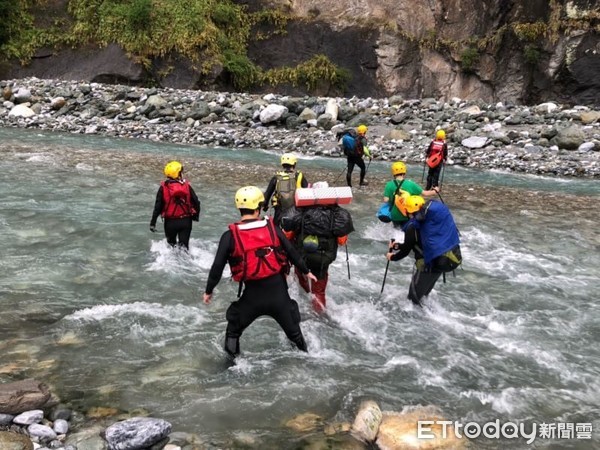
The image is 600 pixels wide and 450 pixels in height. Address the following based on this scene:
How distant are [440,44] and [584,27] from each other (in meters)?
9.03

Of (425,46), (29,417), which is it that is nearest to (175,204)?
(29,417)

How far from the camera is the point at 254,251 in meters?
4.76

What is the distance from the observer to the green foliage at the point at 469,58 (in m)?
35.2

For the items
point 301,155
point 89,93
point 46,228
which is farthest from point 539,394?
point 89,93

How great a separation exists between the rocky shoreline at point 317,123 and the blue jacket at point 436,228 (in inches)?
548

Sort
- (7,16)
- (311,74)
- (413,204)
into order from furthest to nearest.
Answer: (311,74) < (7,16) < (413,204)

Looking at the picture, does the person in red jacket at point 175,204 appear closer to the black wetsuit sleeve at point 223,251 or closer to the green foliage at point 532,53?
the black wetsuit sleeve at point 223,251

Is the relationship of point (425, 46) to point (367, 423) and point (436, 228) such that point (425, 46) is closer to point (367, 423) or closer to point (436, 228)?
point (436, 228)

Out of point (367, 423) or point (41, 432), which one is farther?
point (367, 423)

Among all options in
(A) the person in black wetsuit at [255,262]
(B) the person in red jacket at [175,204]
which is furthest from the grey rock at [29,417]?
(B) the person in red jacket at [175,204]

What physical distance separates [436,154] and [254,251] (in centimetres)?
949

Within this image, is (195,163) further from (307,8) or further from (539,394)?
(307,8)

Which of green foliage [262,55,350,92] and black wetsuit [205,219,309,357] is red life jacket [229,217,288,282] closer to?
black wetsuit [205,219,309,357]

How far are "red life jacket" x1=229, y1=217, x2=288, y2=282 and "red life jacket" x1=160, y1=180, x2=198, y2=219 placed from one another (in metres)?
3.27
